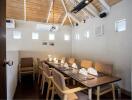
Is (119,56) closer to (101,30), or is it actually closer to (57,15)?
(101,30)

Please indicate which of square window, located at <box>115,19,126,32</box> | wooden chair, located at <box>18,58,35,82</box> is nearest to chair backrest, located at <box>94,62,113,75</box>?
square window, located at <box>115,19,126,32</box>

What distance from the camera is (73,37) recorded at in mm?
6891

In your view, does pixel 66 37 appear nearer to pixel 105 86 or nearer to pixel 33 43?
pixel 33 43

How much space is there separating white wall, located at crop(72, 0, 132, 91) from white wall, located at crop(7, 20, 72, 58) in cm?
182

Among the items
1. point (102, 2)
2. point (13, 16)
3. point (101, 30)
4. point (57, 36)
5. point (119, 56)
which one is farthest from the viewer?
point (57, 36)

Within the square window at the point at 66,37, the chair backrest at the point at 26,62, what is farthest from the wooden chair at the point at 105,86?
the square window at the point at 66,37

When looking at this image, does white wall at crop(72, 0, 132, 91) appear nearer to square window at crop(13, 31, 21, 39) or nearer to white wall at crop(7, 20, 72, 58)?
white wall at crop(7, 20, 72, 58)

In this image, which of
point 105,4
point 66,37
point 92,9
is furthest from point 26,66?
point 105,4

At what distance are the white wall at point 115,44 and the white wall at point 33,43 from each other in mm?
1824

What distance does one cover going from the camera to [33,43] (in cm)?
616

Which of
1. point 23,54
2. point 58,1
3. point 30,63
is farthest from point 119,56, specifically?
point 23,54

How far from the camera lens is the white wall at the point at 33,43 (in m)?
5.82

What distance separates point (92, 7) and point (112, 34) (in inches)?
52.0

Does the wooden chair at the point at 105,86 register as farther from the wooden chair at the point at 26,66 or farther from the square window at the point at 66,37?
the square window at the point at 66,37
